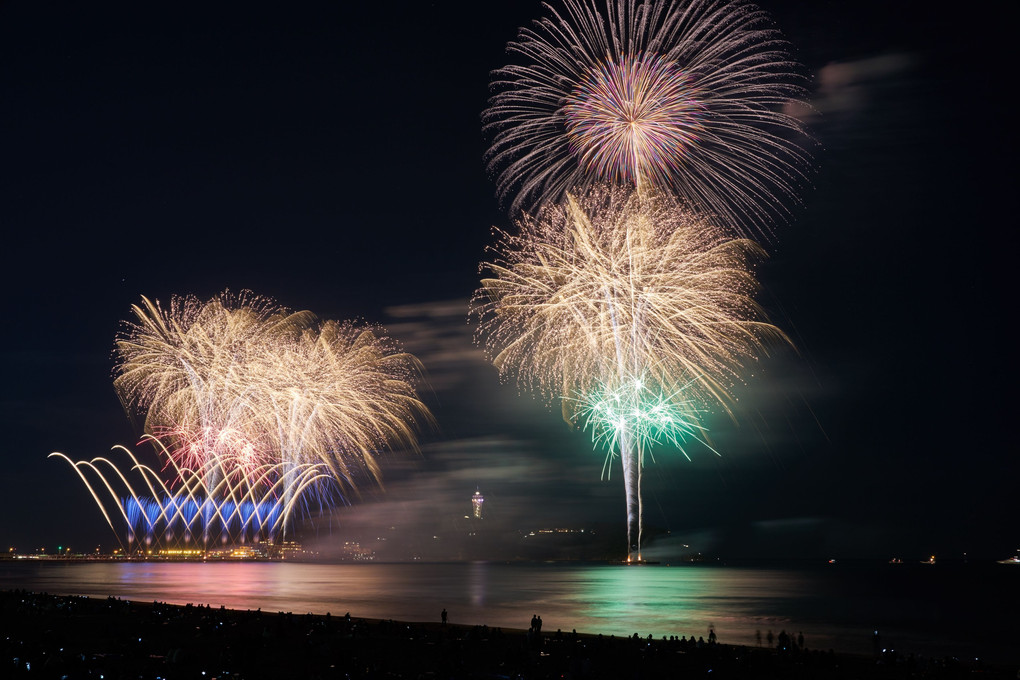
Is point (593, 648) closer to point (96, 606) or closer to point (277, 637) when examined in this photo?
point (277, 637)

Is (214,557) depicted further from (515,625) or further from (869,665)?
(869,665)

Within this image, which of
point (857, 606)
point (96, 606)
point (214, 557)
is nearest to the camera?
point (96, 606)

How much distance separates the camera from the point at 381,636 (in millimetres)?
25172

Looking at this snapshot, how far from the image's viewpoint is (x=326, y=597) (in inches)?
2172

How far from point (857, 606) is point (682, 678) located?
213 feet

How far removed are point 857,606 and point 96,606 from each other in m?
64.7

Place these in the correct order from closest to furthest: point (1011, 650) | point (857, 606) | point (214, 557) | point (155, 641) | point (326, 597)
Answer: point (155, 641) < point (1011, 650) < point (326, 597) < point (857, 606) < point (214, 557)

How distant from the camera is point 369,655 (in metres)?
21.3

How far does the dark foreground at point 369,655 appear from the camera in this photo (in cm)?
1802

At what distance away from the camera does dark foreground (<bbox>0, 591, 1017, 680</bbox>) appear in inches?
709

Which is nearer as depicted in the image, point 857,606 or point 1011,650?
point 1011,650

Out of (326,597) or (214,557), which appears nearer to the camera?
(326,597)

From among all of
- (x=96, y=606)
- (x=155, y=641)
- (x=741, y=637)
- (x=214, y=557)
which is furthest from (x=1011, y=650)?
(x=214, y=557)

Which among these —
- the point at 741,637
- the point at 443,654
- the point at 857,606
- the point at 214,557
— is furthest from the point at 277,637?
the point at 214,557
